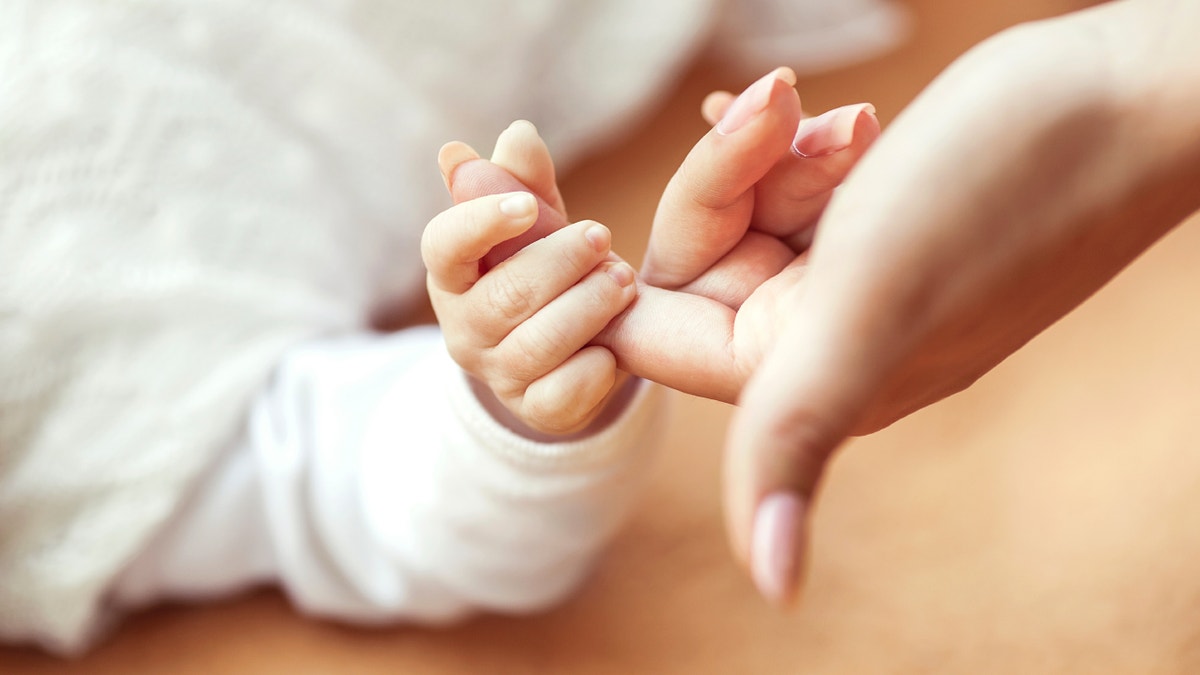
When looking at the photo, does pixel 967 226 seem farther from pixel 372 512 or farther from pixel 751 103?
pixel 372 512

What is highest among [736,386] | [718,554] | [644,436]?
[736,386]

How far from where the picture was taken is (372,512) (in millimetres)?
517

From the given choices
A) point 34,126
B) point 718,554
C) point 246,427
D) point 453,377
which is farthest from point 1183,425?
point 34,126

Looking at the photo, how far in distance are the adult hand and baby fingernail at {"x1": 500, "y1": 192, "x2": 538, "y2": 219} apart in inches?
4.8

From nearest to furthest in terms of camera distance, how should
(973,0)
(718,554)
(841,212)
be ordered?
1. (841,212)
2. (718,554)
3. (973,0)

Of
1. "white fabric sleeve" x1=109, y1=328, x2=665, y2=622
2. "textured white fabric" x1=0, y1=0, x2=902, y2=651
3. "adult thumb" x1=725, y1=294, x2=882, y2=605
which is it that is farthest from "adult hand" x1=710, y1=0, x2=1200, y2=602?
"textured white fabric" x1=0, y1=0, x2=902, y2=651

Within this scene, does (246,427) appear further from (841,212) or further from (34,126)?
(841,212)

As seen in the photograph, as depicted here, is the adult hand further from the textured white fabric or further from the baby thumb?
the textured white fabric

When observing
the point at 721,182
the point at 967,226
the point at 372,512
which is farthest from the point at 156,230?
the point at 967,226

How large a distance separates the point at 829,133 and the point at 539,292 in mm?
118

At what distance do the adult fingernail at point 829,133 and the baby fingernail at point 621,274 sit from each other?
75 mm

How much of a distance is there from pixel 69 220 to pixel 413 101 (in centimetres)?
21

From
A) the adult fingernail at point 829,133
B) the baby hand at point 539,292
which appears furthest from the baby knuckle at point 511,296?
the adult fingernail at point 829,133

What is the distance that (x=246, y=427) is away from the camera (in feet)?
1.72
